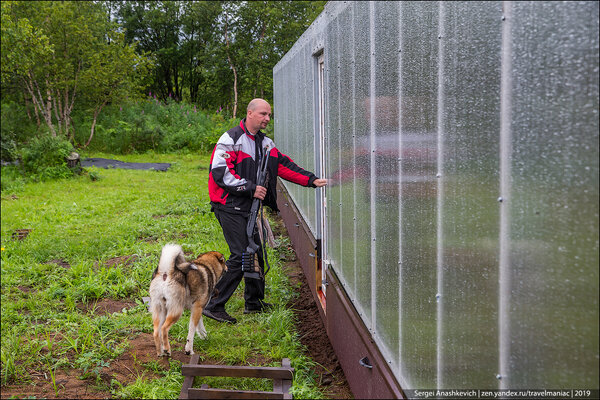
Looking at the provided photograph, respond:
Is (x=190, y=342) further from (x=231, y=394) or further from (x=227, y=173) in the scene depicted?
(x=227, y=173)

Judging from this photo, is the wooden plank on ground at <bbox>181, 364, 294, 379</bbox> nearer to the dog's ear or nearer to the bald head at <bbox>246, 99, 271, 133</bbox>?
the dog's ear

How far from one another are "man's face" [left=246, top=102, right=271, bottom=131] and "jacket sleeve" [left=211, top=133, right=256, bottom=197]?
0.87 ft

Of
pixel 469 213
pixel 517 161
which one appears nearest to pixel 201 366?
pixel 469 213

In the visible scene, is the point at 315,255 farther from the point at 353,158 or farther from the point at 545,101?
the point at 545,101

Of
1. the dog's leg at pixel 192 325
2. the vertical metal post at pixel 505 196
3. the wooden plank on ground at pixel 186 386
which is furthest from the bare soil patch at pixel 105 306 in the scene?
the vertical metal post at pixel 505 196

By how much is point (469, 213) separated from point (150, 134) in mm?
22184

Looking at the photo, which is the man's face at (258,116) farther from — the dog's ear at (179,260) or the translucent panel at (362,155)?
the translucent panel at (362,155)

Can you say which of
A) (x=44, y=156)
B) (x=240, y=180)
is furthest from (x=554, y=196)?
(x=44, y=156)

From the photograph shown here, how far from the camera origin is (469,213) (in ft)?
6.54

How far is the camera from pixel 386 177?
3133 mm

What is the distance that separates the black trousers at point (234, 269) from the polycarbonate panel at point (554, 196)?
4.24m

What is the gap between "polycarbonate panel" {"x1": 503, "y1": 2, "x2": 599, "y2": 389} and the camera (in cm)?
134

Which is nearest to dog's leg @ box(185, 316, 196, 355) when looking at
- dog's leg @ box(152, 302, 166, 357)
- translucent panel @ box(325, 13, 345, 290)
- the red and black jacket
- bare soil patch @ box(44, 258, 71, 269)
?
dog's leg @ box(152, 302, 166, 357)

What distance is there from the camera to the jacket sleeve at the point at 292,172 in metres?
5.65
